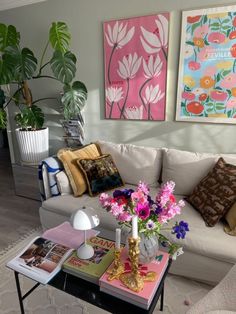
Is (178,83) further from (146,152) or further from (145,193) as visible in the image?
(145,193)

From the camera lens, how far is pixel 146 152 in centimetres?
230

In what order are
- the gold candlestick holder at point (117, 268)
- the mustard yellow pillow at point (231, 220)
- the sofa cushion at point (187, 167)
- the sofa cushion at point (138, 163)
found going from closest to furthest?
the gold candlestick holder at point (117, 268) < the mustard yellow pillow at point (231, 220) < the sofa cushion at point (187, 167) < the sofa cushion at point (138, 163)

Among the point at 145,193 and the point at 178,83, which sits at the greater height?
the point at 178,83

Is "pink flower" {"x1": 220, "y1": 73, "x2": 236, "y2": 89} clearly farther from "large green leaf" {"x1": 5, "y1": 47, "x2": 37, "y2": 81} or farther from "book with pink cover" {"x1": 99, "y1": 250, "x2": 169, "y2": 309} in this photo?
"large green leaf" {"x1": 5, "y1": 47, "x2": 37, "y2": 81}

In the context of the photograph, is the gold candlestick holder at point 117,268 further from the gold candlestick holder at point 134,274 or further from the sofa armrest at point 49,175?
the sofa armrest at point 49,175

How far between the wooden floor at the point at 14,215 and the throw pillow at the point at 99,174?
2.70 ft

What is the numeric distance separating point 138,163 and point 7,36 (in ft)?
6.33

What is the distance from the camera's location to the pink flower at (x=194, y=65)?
7.23 feet

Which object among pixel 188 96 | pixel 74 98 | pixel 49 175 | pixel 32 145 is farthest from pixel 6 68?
pixel 188 96

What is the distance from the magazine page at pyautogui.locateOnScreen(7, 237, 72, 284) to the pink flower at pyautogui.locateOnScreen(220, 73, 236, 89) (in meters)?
1.92

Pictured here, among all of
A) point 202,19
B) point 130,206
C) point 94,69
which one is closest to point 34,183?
point 94,69

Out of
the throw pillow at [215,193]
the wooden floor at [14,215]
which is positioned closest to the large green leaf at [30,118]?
the wooden floor at [14,215]

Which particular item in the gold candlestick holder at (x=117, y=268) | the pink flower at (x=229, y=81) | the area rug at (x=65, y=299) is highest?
the pink flower at (x=229, y=81)

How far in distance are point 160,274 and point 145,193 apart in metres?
0.44
